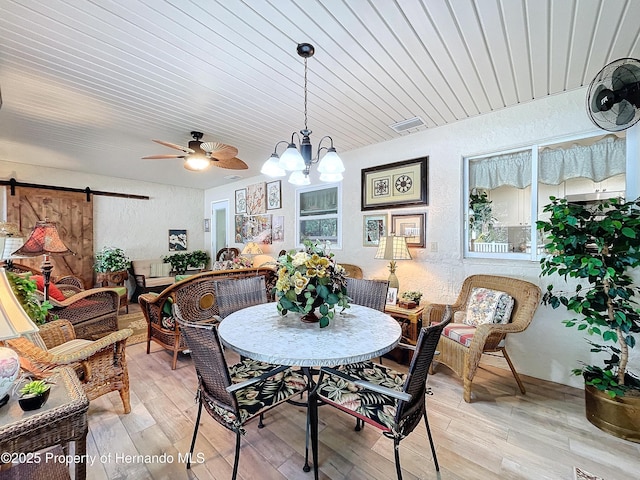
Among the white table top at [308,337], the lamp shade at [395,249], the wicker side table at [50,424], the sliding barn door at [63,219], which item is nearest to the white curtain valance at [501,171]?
the lamp shade at [395,249]

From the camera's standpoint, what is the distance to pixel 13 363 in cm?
107

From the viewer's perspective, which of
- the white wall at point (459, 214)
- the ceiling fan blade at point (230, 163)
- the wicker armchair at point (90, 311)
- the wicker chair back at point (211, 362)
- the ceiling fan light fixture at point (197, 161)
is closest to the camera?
the wicker chair back at point (211, 362)

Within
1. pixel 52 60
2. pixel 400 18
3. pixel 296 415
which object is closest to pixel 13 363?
pixel 296 415

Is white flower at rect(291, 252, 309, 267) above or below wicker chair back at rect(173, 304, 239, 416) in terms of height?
above

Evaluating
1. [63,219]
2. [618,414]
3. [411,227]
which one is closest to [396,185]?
[411,227]

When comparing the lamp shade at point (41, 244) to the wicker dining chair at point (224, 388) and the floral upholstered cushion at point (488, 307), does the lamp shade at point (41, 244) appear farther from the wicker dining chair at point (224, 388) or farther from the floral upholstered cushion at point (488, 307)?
the floral upholstered cushion at point (488, 307)

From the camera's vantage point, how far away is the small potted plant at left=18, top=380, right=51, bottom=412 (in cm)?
104

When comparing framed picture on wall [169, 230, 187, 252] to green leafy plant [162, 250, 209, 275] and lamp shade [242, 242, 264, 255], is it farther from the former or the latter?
lamp shade [242, 242, 264, 255]

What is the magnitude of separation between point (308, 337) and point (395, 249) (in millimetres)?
1918

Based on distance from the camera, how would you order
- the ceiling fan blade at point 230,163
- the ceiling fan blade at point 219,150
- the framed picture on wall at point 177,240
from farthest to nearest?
the framed picture on wall at point 177,240 < the ceiling fan blade at point 230,163 < the ceiling fan blade at point 219,150

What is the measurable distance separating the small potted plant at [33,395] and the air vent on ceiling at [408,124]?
10.9 feet

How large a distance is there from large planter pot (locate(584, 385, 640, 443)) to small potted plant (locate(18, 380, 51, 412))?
313 cm

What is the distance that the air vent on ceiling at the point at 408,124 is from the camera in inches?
116

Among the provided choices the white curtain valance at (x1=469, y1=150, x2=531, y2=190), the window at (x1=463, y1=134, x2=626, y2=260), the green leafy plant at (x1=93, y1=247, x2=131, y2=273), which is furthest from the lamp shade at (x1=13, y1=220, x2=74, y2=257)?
the white curtain valance at (x1=469, y1=150, x2=531, y2=190)
